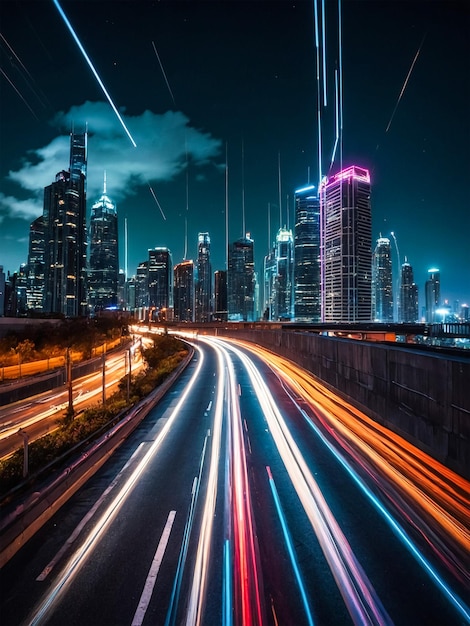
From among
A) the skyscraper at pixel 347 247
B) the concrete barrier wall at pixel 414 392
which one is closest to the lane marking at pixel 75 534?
the concrete barrier wall at pixel 414 392

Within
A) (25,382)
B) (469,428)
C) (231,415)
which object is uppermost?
(469,428)

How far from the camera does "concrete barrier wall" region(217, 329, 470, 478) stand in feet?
26.6

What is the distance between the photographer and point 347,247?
15475 centimetres

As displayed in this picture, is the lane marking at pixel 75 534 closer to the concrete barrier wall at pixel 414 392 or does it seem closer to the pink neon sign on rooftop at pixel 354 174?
the concrete barrier wall at pixel 414 392

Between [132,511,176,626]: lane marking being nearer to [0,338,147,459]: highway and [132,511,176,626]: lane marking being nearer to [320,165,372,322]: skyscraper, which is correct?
[0,338,147,459]: highway

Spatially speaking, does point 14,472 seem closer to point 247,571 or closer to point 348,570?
point 247,571

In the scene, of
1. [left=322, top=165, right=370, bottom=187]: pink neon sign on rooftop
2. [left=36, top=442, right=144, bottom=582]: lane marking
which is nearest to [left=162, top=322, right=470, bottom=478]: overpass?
[left=36, top=442, right=144, bottom=582]: lane marking

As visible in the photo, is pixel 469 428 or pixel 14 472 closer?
pixel 469 428

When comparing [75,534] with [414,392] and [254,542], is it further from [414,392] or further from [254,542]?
[414,392]

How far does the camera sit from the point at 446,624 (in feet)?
14.6

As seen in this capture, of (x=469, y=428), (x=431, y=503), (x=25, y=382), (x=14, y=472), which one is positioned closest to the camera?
(x=431, y=503)

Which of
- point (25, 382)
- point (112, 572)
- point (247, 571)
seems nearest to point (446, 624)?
point (247, 571)

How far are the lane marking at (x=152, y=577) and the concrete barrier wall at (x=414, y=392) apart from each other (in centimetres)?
747

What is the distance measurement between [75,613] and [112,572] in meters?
0.77
